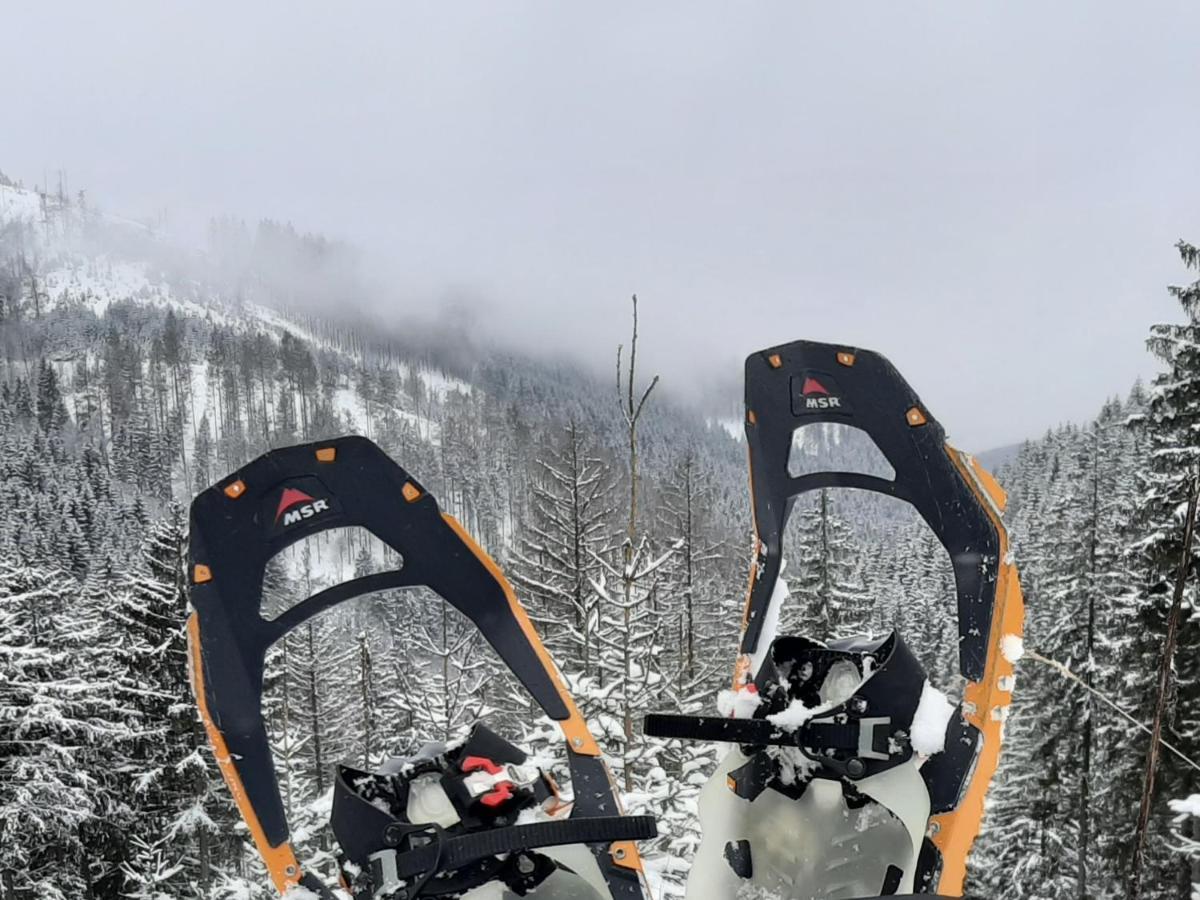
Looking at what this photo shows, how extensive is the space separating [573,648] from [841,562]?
21.9ft

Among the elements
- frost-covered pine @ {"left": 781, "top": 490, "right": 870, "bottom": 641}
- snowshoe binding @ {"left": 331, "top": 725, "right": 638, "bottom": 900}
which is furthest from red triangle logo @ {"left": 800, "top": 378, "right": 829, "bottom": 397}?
frost-covered pine @ {"left": 781, "top": 490, "right": 870, "bottom": 641}

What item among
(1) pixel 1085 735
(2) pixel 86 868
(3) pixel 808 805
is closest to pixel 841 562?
(1) pixel 1085 735

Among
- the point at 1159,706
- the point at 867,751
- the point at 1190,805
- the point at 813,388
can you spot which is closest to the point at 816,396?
the point at 813,388

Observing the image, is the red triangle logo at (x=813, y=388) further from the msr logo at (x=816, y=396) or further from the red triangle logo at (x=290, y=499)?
the red triangle logo at (x=290, y=499)

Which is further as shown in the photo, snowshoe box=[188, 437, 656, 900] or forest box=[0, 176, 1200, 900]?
forest box=[0, 176, 1200, 900]

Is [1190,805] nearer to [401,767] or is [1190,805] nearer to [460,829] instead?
[460,829]

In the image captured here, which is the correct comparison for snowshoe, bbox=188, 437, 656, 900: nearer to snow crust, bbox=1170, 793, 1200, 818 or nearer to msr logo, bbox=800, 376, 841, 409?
msr logo, bbox=800, 376, 841, 409

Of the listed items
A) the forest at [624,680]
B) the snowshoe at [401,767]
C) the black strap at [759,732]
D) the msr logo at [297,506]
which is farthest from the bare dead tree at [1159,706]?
the msr logo at [297,506]

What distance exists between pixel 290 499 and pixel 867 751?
2.53 meters

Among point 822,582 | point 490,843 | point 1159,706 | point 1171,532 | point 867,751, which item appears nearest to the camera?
point 490,843

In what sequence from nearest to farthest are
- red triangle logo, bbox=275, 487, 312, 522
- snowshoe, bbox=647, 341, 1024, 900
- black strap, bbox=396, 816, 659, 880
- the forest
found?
1. black strap, bbox=396, 816, 659, 880
2. snowshoe, bbox=647, 341, 1024, 900
3. red triangle logo, bbox=275, 487, 312, 522
4. the forest

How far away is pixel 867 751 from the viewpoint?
2.59 meters

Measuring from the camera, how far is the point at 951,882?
8.23ft

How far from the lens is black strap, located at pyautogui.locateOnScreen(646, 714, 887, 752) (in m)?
2.59
